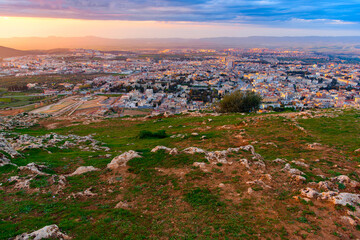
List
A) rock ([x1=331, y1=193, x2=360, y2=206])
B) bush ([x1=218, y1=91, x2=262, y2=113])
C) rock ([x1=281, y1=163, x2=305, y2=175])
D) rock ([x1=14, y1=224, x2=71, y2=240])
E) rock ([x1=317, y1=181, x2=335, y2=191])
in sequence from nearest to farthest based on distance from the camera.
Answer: rock ([x1=14, y1=224, x2=71, y2=240])
rock ([x1=331, y1=193, x2=360, y2=206])
rock ([x1=317, y1=181, x2=335, y2=191])
rock ([x1=281, y1=163, x2=305, y2=175])
bush ([x1=218, y1=91, x2=262, y2=113])

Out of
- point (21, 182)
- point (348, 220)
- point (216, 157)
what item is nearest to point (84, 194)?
point (21, 182)

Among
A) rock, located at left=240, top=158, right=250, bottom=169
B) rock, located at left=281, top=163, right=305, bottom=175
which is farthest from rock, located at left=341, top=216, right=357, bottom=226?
rock, located at left=240, top=158, right=250, bottom=169

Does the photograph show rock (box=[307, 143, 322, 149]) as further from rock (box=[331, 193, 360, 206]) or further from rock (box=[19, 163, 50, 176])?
rock (box=[19, 163, 50, 176])

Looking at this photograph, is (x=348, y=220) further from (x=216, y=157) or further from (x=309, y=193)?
(x=216, y=157)

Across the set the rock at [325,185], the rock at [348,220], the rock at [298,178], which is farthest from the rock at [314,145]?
the rock at [348,220]

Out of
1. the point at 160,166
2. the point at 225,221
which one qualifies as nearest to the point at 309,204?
the point at 225,221

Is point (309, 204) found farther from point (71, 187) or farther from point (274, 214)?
point (71, 187)

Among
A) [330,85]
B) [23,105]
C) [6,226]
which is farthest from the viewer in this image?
[330,85]
